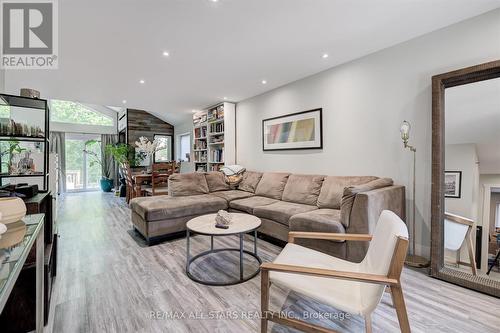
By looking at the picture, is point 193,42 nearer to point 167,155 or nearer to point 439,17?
point 439,17

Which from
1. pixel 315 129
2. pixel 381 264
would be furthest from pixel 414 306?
pixel 315 129

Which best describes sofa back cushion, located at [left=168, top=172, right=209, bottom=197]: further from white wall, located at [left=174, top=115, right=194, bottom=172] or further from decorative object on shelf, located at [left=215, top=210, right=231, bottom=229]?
white wall, located at [left=174, top=115, right=194, bottom=172]

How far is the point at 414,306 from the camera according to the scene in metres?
1.74

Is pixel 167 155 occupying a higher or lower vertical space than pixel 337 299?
higher

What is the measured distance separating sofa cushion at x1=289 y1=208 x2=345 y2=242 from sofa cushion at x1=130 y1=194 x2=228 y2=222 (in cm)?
141

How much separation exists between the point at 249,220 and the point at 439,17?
2.68 meters

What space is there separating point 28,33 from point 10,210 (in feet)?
7.30

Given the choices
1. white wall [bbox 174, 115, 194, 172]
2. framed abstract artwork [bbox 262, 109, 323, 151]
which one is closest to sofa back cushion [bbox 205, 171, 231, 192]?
framed abstract artwork [bbox 262, 109, 323, 151]

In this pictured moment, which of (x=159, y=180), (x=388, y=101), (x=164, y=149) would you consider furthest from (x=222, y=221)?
(x=164, y=149)

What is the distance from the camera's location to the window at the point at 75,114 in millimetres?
7305

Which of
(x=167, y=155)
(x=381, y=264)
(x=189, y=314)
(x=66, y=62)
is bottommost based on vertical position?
(x=189, y=314)

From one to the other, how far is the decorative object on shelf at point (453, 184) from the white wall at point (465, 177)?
26 mm

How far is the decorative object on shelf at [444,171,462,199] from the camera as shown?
2.22 metres

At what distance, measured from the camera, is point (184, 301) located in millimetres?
1824
